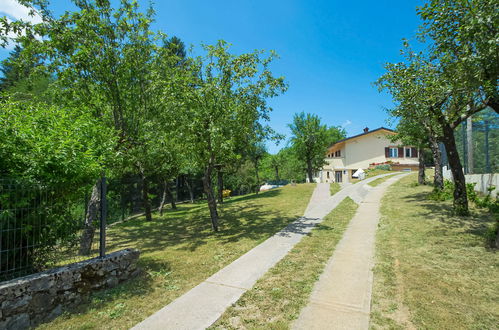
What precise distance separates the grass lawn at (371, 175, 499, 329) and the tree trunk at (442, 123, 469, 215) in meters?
0.48

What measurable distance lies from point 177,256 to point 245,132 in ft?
16.9

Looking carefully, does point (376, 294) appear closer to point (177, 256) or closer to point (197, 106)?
point (177, 256)

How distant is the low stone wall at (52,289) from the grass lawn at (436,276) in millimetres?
5107

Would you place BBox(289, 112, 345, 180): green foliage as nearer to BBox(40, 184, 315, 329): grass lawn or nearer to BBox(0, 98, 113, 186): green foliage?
BBox(40, 184, 315, 329): grass lawn

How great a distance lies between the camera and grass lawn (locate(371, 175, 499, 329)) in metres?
3.69

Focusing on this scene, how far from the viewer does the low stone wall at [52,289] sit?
3.59 m

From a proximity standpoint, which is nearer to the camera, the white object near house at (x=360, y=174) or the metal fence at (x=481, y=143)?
the metal fence at (x=481, y=143)

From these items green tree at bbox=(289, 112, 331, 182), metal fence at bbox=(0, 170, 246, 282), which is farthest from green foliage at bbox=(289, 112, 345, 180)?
metal fence at bbox=(0, 170, 246, 282)

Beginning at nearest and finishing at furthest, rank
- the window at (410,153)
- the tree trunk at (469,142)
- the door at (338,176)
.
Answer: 1. the tree trunk at (469,142)
2. the window at (410,153)
3. the door at (338,176)

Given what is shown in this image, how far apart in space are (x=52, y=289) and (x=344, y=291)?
531 centimetres

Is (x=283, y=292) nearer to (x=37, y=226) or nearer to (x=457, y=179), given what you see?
(x=37, y=226)

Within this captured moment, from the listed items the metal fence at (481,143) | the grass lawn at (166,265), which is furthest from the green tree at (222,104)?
the metal fence at (481,143)

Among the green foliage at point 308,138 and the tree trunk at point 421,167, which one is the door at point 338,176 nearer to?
the green foliage at point 308,138

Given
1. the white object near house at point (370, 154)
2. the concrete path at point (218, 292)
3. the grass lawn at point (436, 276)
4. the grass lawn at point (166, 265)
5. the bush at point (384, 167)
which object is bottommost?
the grass lawn at point (166, 265)
